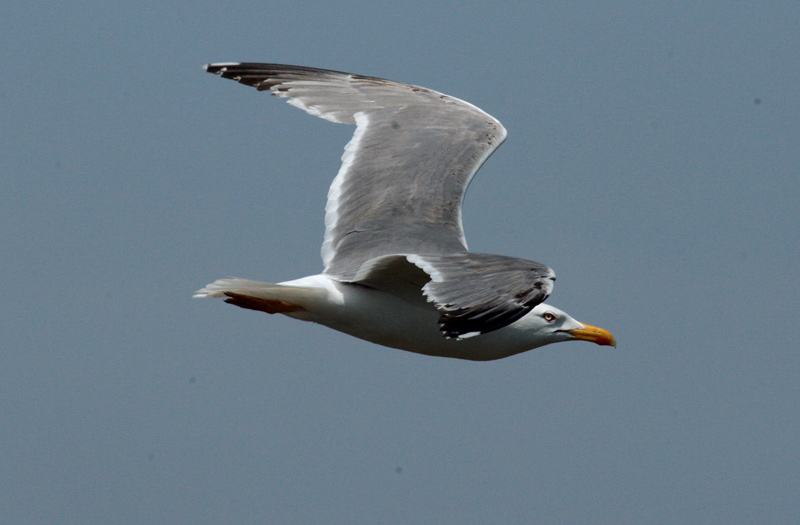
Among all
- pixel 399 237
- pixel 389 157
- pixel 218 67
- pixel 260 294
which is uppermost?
pixel 218 67

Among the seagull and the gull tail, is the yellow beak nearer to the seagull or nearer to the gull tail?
the seagull

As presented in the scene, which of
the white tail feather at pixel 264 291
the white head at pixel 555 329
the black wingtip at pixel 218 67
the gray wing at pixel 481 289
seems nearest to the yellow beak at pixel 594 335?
the white head at pixel 555 329

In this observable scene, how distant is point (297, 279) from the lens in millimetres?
8484

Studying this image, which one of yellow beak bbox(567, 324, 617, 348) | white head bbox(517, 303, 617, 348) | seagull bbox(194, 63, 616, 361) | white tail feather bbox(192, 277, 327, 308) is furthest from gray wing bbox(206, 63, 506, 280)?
yellow beak bbox(567, 324, 617, 348)

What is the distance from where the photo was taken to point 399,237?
874 cm

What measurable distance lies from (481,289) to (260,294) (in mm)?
2330

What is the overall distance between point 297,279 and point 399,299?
82cm

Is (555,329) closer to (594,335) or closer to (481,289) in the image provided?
(594,335)

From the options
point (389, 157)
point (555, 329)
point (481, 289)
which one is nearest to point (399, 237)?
point (389, 157)

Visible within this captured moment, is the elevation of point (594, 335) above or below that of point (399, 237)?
below

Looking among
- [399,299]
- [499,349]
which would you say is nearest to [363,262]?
[399,299]

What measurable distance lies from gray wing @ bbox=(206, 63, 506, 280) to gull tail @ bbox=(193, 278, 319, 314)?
39cm

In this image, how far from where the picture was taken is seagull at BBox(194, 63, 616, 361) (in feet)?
25.6

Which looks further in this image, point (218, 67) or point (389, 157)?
point (218, 67)
